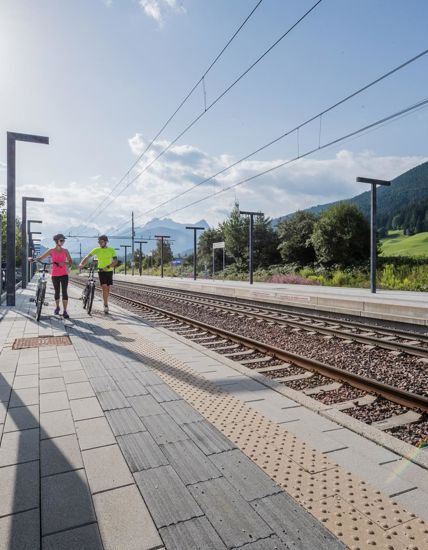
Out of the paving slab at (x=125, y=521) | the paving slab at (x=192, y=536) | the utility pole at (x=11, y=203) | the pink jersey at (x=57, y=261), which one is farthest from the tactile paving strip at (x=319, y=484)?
the utility pole at (x=11, y=203)

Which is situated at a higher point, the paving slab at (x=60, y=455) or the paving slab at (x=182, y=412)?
the paving slab at (x=60, y=455)

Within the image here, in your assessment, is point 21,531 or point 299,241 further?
point 299,241

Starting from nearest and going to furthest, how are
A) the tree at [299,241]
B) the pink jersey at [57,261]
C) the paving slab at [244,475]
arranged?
the paving slab at [244,475], the pink jersey at [57,261], the tree at [299,241]

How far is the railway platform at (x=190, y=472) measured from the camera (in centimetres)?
196

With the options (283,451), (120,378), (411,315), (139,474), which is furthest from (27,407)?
(411,315)

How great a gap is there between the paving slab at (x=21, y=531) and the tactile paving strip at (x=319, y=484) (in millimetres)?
1360

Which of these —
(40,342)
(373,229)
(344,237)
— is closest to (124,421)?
(40,342)

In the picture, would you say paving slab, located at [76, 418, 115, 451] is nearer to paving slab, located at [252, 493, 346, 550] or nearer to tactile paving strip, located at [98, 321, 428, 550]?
tactile paving strip, located at [98, 321, 428, 550]

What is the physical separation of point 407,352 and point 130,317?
268 inches

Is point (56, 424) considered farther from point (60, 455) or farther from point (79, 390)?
point (79, 390)

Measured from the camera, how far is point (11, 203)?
12.4 m

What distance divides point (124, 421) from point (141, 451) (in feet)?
1.95

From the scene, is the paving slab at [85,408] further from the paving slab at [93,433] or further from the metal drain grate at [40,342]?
the metal drain grate at [40,342]

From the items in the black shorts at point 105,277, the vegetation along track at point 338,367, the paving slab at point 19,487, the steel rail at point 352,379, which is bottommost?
the vegetation along track at point 338,367
